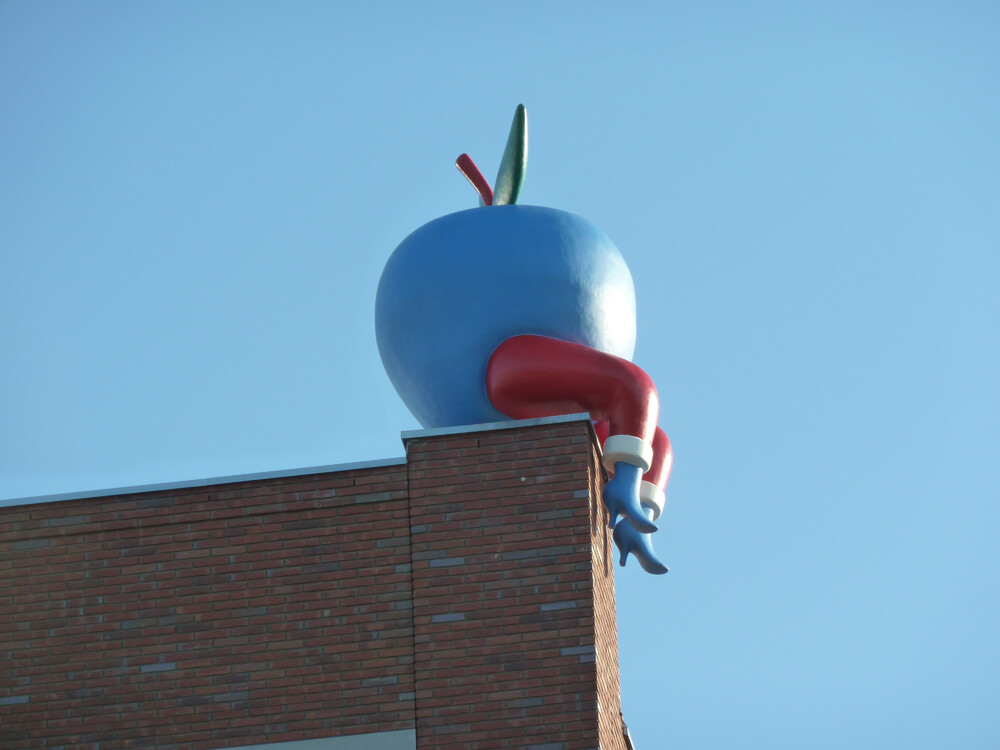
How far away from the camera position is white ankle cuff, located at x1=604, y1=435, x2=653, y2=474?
1282 centimetres

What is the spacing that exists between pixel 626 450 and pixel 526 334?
143cm

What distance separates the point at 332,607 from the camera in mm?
12375

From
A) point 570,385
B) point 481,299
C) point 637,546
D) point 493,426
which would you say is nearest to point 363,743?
point 493,426

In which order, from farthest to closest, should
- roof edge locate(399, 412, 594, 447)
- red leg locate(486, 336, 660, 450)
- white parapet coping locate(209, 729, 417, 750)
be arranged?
1. red leg locate(486, 336, 660, 450)
2. roof edge locate(399, 412, 594, 447)
3. white parapet coping locate(209, 729, 417, 750)

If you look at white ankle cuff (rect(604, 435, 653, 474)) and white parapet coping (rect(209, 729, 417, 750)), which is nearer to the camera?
white parapet coping (rect(209, 729, 417, 750))

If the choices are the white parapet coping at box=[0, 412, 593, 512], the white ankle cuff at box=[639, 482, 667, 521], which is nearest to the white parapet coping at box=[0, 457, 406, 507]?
the white parapet coping at box=[0, 412, 593, 512]

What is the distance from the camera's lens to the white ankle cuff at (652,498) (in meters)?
13.5

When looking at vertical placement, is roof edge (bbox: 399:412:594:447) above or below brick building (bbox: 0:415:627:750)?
above

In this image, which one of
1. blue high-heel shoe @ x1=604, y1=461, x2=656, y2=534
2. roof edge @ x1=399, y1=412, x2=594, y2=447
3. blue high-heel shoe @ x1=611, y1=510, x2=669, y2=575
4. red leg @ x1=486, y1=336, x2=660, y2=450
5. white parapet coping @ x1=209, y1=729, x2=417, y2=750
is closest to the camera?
white parapet coping @ x1=209, y1=729, x2=417, y2=750

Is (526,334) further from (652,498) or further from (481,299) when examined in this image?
(652,498)

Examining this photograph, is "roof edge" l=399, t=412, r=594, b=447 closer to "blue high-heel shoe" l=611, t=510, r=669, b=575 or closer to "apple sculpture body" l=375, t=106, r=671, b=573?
"apple sculpture body" l=375, t=106, r=671, b=573

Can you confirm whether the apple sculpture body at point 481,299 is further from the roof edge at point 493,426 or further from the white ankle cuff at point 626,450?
the white ankle cuff at point 626,450

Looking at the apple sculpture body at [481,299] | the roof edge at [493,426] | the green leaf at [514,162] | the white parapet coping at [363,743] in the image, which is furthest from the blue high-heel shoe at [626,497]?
the green leaf at [514,162]

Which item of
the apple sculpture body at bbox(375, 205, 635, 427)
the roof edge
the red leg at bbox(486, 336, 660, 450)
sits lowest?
the roof edge
